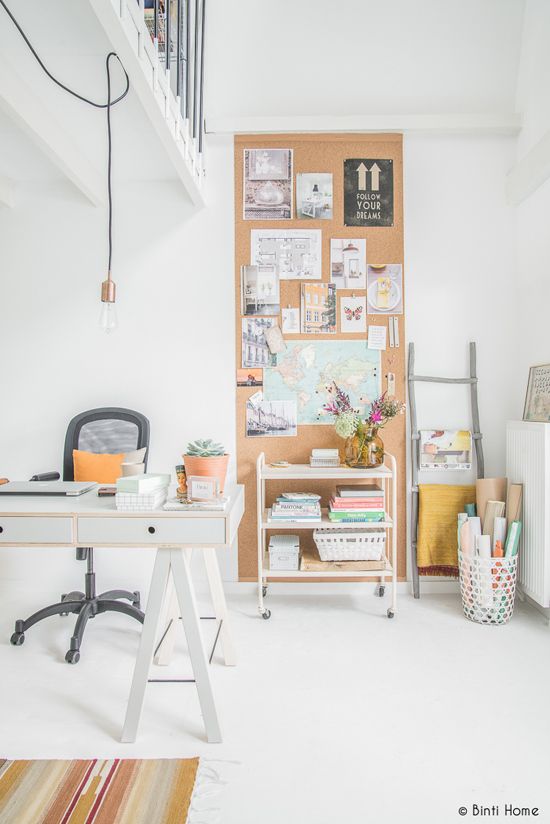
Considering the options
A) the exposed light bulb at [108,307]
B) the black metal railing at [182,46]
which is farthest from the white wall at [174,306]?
the black metal railing at [182,46]

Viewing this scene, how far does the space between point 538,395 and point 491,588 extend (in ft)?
3.33

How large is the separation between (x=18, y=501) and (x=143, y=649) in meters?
0.70

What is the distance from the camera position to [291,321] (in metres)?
3.24

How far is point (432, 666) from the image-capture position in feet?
7.82

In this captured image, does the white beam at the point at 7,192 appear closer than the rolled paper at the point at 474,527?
No

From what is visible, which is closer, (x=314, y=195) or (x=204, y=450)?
(x=204, y=450)

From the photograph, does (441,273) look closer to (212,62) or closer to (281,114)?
(281,114)

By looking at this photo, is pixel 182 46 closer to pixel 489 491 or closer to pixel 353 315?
pixel 353 315

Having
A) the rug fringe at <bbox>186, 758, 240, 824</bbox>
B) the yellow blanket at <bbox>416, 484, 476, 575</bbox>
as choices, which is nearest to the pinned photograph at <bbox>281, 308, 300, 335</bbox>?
the yellow blanket at <bbox>416, 484, 476, 575</bbox>

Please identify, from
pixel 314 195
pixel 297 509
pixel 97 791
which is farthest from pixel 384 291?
pixel 97 791

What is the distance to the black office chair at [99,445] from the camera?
2768mm

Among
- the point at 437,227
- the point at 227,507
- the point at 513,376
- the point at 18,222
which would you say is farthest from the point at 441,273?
the point at 18,222

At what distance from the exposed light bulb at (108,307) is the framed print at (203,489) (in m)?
1.23

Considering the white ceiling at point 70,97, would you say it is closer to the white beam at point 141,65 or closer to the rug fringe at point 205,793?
the white beam at point 141,65
